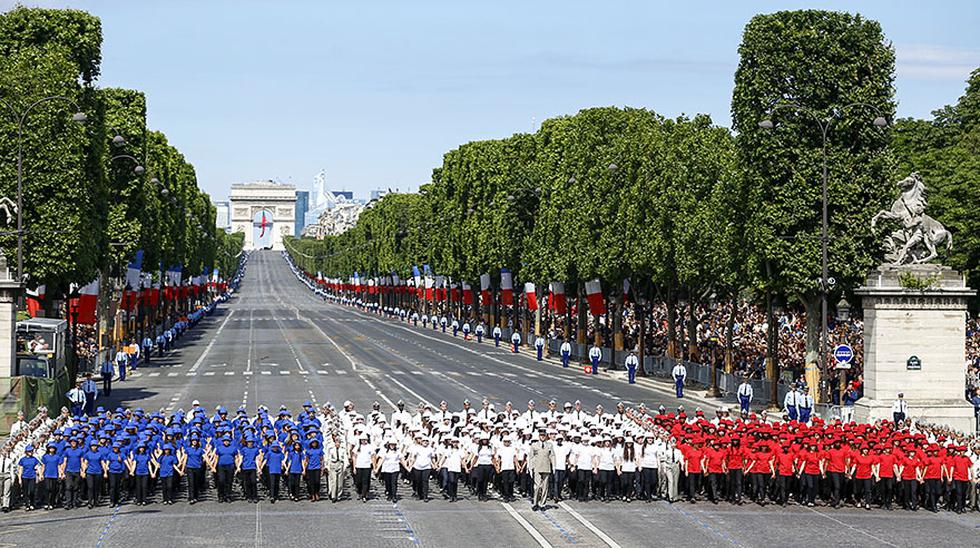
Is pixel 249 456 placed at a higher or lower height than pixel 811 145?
lower

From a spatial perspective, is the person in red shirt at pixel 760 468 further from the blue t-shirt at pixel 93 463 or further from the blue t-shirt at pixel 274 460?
the blue t-shirt at pixel 93 463

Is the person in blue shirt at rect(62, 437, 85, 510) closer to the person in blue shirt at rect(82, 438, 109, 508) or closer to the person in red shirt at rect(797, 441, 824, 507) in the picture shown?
the person in blue shirt at rect(82, 438, 109, 508)

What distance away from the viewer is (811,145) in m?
51.0

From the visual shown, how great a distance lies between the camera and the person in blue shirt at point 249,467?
3047cm

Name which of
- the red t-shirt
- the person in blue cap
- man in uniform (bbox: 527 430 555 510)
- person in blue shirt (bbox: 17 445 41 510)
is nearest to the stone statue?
the red t-shirt

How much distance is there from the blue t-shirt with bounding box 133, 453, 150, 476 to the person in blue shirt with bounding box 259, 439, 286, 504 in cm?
234

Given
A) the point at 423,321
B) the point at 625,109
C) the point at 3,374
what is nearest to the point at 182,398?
the point at 3,374

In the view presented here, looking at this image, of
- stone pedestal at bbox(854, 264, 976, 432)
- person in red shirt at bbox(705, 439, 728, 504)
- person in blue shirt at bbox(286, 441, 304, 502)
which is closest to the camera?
person in blue shirt at bbox(286, 441, 304, 502)

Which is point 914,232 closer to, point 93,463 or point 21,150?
point 93,463

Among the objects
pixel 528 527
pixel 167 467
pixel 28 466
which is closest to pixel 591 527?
pixel 528 527

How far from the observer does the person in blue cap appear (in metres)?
30.3

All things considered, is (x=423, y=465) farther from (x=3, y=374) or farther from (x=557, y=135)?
(x=557, y=135)

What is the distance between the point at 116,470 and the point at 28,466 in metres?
1.75

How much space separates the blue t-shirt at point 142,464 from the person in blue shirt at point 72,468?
110cm
